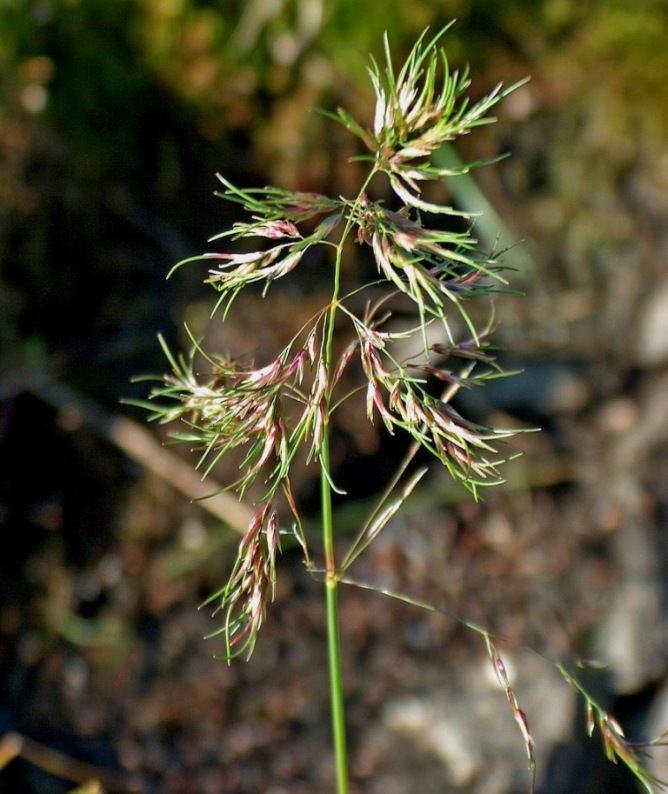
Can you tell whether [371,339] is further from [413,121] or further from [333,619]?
[333,619]

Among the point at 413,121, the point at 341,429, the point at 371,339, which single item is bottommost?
the point at 341,429

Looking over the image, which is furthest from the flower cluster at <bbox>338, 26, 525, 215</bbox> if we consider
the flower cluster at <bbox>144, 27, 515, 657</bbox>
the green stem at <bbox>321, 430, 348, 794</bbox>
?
the green stem at <bbox>321, 430, 348, 794</bbox>

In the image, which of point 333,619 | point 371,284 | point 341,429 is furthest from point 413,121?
point 341,429

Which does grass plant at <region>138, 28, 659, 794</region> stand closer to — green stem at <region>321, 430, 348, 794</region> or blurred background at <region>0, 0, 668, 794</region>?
green stem at <region>321, 430, 348, 794</region>

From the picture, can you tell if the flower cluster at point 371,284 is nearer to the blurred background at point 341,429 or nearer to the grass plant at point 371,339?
the grass plant at point 371,339

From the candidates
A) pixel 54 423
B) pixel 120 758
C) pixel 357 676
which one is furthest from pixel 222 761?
pixel 54 423

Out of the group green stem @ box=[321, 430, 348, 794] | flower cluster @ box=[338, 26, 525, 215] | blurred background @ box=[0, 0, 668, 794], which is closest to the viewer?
flower cluster @ box=[338, 26, 525, 215]

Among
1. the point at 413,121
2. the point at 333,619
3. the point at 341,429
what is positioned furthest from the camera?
the point at 341,429

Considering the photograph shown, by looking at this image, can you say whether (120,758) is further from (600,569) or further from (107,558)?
(600,569)
